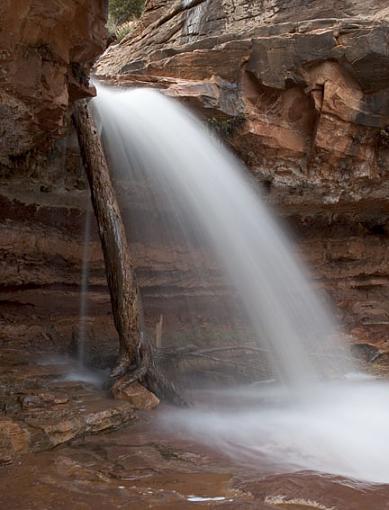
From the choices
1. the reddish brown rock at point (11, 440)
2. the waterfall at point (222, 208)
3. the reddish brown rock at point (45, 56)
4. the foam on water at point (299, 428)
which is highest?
the reddish brown rock at point (45, 56)

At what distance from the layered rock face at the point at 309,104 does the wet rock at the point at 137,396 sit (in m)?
4.25

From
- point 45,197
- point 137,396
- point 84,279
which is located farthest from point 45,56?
point 84,279

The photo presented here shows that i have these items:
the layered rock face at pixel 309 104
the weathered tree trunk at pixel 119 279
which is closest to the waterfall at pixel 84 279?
the weathered tree trunk at pixel 119 279

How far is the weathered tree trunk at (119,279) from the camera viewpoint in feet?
17.7

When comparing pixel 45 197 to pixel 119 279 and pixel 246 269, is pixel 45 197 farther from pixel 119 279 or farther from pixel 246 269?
pixel 246 269

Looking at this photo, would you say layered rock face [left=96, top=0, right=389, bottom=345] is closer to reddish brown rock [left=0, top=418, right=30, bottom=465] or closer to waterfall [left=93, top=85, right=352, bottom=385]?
waterfall [left=93, top=85, right=352, bottom=385]

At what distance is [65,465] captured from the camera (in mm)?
3406

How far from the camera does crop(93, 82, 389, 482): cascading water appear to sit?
5.19 metres

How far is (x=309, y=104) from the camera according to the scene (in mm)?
7793

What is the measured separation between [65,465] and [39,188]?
456cm

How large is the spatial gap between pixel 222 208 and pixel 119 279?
2.41 m

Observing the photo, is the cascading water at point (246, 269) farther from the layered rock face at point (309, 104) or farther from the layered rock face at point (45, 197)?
the layered rock face at point (45, 197)

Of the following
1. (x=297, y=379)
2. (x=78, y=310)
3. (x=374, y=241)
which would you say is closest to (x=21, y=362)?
(x=78, y=310)

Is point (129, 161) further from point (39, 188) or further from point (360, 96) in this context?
point (360, 96)
